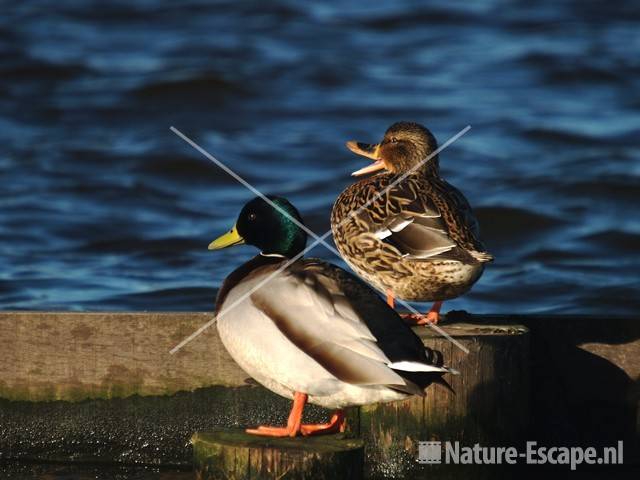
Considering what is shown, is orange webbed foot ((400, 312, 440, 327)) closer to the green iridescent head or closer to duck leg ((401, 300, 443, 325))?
duck leg ((401, 300, 443, 325))

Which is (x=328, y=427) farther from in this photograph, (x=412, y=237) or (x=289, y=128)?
(x=289, y=128)

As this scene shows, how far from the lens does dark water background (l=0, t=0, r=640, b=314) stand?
11.4 meters

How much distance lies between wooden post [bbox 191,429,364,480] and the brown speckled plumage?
1.09 meters

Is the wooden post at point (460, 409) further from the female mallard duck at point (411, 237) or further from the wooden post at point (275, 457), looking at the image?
the wooden post at point (275, 457)

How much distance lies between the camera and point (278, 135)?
16.6 meters

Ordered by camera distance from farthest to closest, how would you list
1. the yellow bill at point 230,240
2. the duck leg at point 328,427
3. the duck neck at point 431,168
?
1. the duck neck at point 431,168
2. the yellow bill at point 230,240
3. the duck leg at point 328,427

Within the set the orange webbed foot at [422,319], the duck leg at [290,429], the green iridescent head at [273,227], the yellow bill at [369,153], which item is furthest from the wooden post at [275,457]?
the yellow bill at [369,153]

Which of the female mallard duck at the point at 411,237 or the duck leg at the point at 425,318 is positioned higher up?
the female mallard duck at the point at 411,237

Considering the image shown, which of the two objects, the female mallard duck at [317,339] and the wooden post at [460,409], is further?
the wooden post at [460,409]

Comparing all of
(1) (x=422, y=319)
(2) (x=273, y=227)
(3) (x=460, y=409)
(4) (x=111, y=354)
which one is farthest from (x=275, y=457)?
(4) (x=111, y=354)

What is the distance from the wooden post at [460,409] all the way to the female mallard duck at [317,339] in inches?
17.7

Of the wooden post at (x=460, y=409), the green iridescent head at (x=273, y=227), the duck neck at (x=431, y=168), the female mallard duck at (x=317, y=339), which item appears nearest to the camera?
the female mallard duck at (x=317, y=339)

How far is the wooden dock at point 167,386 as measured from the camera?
6031 millimetres

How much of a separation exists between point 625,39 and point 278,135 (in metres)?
6.79
